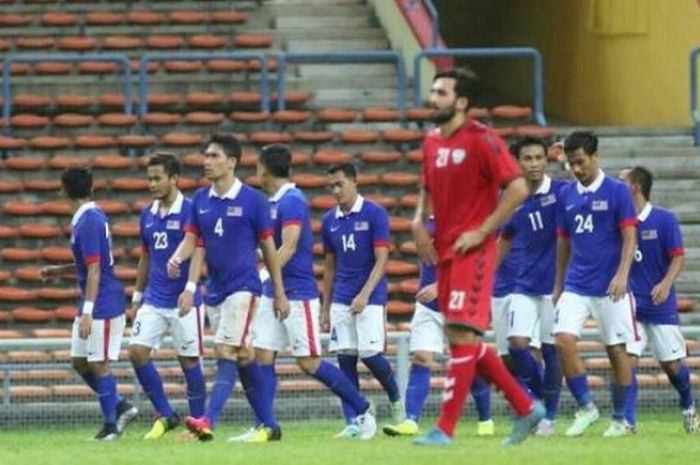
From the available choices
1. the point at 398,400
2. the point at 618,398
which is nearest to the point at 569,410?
the point at 398,400

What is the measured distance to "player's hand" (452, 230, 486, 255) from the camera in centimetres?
1480

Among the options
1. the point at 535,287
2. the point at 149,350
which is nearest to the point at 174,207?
the point at 149,350

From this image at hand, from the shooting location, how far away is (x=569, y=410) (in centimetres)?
2277

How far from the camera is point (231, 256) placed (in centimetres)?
1781

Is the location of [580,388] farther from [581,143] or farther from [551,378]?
[581,143]

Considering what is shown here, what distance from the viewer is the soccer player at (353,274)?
1969 centimetres

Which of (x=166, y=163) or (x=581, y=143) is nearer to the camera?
(x=581, y=143)

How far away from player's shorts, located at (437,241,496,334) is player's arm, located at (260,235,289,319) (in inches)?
111

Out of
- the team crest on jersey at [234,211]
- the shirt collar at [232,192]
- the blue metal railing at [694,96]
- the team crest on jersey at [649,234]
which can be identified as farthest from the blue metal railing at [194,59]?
the team crest on jersey at [234,211]

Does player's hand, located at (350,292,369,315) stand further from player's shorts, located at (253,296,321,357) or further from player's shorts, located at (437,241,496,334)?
player's shorts, located at (437,241,496,334)

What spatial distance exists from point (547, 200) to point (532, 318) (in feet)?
3.02

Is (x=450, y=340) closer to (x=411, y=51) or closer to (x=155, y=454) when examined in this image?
(x=155, y=454)

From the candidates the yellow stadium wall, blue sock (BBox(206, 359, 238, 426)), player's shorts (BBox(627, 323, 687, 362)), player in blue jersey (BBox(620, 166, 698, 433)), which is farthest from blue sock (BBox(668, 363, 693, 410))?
the yellow stadium wall

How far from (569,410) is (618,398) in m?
4.69
